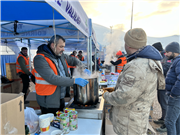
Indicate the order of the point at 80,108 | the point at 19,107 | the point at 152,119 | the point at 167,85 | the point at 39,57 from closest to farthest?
the point at 19,107
the point at 80,108
the point at 39,57
the point at 167,85
the point at 152,119

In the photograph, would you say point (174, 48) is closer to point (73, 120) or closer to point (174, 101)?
point (174, 101)

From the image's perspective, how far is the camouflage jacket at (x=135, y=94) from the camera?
1034 millimetres

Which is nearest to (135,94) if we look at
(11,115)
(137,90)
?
(137,90)

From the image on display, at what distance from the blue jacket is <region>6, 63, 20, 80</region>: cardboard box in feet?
15.3

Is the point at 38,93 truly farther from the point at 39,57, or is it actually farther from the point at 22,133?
the point at 22,133

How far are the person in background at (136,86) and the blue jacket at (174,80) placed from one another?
934mm

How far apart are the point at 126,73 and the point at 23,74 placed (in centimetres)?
390

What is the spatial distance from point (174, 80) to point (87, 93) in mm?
1659

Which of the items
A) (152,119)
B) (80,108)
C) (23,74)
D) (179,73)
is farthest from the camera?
(23,74)

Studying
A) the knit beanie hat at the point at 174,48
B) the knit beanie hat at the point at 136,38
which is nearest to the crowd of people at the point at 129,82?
the knit beanie hat at the point at 136,38

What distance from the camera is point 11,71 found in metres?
4.20

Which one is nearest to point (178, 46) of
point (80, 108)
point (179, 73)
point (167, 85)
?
point (179, 73)

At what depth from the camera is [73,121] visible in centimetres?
121

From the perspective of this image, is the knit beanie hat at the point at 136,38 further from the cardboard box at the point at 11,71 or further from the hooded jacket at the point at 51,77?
the cardboard box at the point at 11,71
